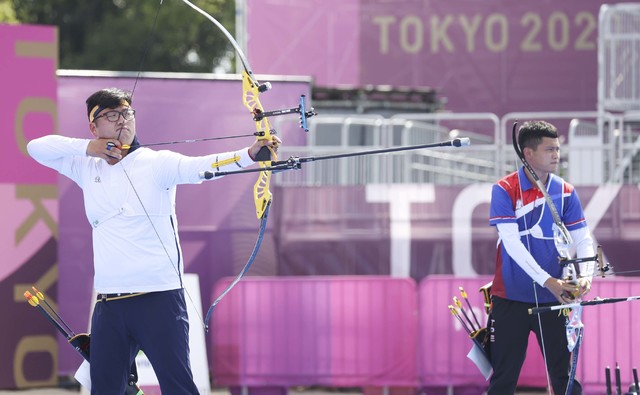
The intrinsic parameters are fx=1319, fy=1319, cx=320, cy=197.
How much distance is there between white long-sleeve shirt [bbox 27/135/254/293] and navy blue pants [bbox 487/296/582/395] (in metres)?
1.79

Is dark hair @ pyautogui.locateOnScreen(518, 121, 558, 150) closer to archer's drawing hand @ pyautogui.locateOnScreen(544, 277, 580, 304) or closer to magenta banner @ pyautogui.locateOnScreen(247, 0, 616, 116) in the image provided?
archer's drawing hand @ pyautogui.locateOnScreen(544, 277, 580, 304)

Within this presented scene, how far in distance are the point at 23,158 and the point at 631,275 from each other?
500 cm

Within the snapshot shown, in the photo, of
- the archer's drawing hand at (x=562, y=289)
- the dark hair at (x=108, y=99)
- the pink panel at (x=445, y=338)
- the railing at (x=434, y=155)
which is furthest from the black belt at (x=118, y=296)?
the railing at (x=434, y=155)

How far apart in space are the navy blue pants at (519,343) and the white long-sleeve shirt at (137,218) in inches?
A: 70.4

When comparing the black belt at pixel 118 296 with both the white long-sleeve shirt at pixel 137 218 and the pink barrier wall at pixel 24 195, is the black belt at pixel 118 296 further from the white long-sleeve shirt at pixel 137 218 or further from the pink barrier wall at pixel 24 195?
the pink barrier wall at pixel 24 195

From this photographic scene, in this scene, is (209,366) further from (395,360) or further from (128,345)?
(128,345)

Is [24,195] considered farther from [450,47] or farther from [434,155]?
[450,47]

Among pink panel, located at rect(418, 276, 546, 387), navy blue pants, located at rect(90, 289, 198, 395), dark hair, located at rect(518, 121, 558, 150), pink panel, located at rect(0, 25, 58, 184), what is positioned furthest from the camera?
pink panel, located at rect(0, 25, 58, 184)

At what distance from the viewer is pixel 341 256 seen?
35.9ft

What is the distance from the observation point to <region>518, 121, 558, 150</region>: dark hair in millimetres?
6910

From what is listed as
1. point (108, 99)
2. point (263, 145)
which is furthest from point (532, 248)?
point (108, 99)

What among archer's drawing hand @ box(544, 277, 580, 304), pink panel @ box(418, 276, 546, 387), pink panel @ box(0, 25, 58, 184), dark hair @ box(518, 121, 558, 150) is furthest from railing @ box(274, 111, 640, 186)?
archer's drawing hand @ box(544, 277, 580, 304)

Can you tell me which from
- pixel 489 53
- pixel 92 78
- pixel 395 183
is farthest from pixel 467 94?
pixel 92 78

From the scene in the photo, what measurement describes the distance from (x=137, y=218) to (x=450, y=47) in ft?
36.4
